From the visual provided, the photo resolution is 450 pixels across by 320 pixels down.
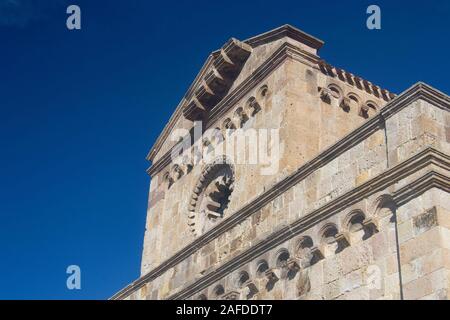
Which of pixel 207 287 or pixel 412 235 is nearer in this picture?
pixel 412 235

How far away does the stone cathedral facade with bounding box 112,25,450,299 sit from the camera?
11.7 m

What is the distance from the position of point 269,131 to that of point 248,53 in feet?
9.75

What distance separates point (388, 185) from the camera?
12.1m

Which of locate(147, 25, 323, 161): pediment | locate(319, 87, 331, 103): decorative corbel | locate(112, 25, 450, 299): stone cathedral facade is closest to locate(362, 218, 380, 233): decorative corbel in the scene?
locate(112, 25, 450, 299): stone cathedral facade

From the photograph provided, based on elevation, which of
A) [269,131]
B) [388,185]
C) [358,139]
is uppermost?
[269,131]

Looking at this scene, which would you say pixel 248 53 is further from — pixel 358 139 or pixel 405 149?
pixel 405 149

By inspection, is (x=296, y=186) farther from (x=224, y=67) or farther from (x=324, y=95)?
(x=224, y=67)

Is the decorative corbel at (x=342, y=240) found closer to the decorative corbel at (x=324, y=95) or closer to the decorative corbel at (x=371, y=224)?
the decorative corbel at (x=371, y=224)

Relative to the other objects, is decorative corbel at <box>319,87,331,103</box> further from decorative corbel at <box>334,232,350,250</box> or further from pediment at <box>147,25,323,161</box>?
decorative corbel at <box>334,232,350,250</box>

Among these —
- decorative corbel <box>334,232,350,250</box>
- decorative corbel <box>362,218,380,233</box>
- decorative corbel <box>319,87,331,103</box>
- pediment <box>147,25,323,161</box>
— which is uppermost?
pediment <box>147,25,323,161</box>

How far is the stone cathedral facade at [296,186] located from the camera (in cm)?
1166

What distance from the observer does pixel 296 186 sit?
14.5 metres

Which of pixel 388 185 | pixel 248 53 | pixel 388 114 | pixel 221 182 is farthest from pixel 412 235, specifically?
pixel 248 53
